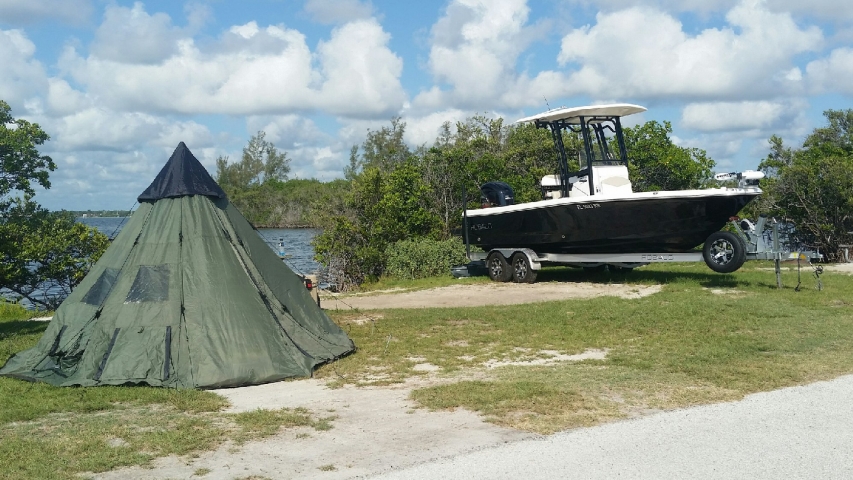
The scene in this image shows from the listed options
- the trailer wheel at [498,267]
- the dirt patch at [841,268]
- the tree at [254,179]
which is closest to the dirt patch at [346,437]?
the trailer wheel at [498,267]

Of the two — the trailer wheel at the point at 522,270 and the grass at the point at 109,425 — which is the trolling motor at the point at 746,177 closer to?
the trailer wheel at the point at 522,270

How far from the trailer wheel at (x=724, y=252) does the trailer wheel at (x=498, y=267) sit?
18.1ft

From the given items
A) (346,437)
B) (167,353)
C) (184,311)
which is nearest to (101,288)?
(184,311)

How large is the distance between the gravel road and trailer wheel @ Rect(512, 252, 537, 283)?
12.1 meters

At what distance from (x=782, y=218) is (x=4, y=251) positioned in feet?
85.1

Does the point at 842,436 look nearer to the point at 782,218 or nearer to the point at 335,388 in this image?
the point at 335,388

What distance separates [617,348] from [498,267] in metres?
9.78

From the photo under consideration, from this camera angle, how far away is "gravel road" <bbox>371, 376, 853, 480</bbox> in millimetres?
5969

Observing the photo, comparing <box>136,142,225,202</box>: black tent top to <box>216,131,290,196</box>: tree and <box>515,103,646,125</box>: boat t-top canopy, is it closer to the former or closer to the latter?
<box>515,103,646,125</box>: boat t-top canopy

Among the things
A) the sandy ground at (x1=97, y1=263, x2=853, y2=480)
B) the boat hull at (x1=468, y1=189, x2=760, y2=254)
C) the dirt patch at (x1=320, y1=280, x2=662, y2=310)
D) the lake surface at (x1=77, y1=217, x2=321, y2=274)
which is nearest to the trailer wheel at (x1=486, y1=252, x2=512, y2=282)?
the boat hull at (x1=468, y1=189, x2=760, y2=254)

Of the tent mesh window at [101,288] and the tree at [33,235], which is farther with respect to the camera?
the tree at [33,235]

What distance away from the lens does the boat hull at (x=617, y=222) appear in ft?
53.7

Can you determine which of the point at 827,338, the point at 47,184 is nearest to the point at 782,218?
the point at 827,338

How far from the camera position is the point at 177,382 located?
9352 mm
